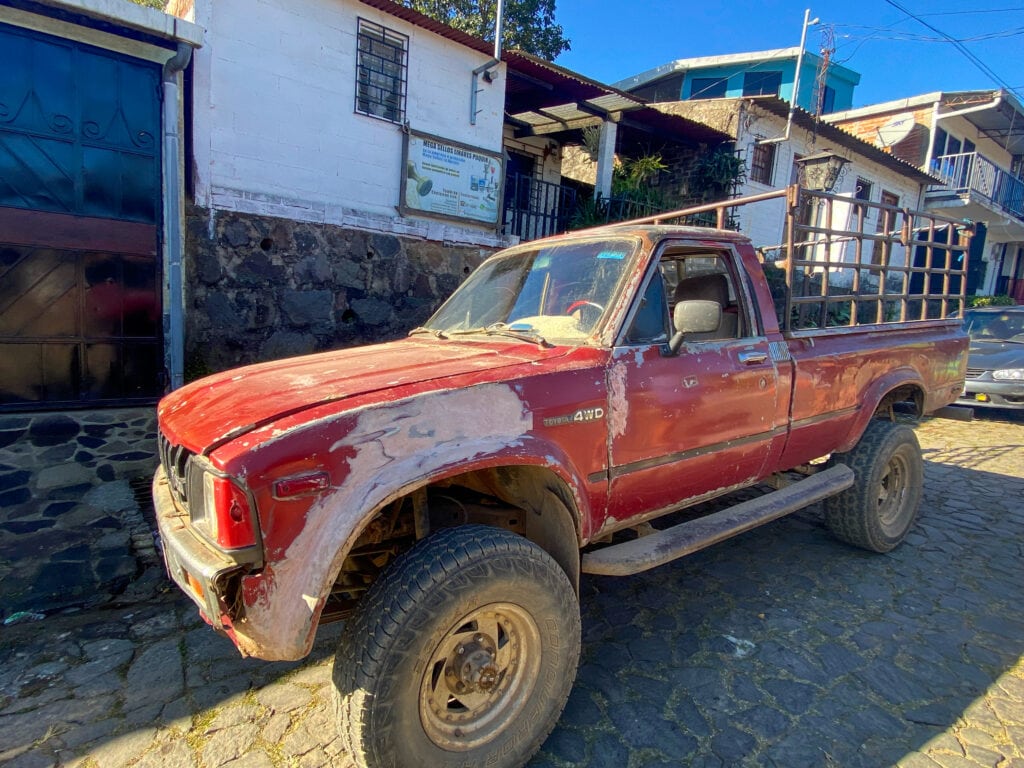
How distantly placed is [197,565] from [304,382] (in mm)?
748

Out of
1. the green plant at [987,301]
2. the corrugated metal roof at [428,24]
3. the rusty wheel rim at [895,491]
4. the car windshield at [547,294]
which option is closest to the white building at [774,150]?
the green plant at [987,301]

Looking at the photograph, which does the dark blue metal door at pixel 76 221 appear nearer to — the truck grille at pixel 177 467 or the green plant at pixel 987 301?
the truck grille at pixel 177 467

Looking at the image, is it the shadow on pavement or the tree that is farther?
the tree

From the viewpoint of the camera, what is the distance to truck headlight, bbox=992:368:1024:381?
8359 mm

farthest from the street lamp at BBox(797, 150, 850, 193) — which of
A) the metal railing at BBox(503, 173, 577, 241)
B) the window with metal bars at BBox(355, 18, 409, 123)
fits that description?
the window with metal bars at BBox(355, 18, 409, 123)

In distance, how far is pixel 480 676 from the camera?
82.3 inches

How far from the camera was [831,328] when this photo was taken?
3.83 m

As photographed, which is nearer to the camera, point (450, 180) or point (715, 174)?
point (450, 180)

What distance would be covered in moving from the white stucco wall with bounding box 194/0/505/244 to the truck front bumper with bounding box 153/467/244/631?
5411 millimetres

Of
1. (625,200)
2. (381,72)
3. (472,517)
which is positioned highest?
(381,72)

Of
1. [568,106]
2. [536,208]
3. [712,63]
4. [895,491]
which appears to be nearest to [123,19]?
[536,208]

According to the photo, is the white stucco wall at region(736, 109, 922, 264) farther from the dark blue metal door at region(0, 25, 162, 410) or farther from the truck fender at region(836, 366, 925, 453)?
the dark blue metal door at region(0, 25, 162, 410)

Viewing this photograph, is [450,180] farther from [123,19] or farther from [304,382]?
[304,382]

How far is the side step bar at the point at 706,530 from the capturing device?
2605 millimetres
